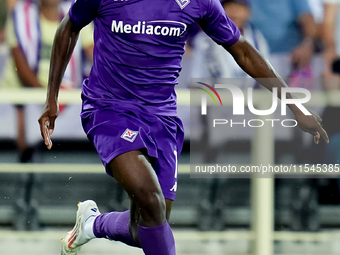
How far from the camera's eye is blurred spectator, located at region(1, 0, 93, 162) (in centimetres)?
436

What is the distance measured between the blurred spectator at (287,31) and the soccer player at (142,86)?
4.36 ft

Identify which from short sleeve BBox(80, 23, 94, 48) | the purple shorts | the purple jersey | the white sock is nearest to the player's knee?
the purple shorts

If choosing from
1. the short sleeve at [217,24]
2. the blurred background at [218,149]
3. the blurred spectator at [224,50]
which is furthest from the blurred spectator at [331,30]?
the short sleeve at [217,24]

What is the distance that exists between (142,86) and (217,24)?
0.51 metres

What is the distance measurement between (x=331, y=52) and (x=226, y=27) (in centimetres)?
167

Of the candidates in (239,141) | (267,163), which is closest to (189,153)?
(239,141)

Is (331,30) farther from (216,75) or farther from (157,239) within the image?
(157,239)

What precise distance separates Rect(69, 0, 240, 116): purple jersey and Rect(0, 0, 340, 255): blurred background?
1.15m

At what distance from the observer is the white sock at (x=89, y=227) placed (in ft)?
11.6

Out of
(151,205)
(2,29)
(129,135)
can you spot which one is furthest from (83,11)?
(2,29)

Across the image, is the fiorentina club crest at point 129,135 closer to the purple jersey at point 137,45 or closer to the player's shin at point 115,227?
the purple jersey at point 137,45

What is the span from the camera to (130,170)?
2770mm

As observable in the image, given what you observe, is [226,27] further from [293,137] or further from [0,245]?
[0,245]

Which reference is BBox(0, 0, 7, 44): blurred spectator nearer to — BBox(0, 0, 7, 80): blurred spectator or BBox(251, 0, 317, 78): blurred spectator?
BBox(0, 0, 7, 80): blurred spectator
